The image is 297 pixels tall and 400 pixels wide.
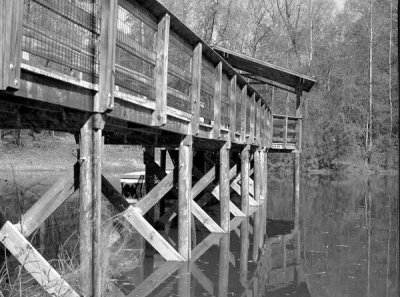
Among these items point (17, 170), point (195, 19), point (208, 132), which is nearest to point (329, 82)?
point (195, 19)

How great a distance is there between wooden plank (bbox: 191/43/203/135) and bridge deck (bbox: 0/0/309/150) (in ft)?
0.05

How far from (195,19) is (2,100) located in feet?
123

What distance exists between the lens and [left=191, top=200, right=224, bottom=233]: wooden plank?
37.8 feet

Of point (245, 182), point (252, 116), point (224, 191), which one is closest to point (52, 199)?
point (224, 191)

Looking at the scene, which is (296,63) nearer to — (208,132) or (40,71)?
(208,132)

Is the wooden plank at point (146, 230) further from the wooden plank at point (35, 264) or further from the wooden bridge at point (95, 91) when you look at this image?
the wooden plank at point (35, 264)

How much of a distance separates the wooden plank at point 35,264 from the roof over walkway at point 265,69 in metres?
16.1

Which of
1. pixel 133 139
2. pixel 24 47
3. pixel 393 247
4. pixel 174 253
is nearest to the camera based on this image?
pixel 24 47

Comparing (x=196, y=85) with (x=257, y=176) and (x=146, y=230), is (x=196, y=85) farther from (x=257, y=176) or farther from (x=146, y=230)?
(x=257, y=176)

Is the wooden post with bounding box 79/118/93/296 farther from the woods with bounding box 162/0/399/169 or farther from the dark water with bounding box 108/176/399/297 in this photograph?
the woods with bounding box 162/0/399/169

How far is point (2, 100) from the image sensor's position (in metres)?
5.02

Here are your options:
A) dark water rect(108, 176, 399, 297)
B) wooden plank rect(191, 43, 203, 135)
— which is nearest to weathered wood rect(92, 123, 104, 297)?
dark water rect(108, 176, 399, 297)

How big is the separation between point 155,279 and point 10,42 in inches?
180

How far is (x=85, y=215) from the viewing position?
563cm
